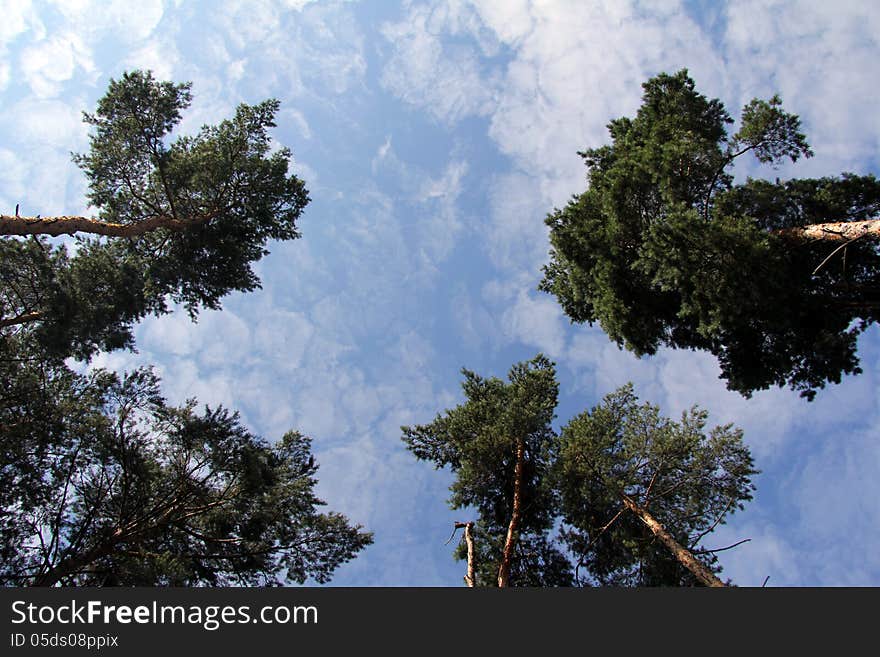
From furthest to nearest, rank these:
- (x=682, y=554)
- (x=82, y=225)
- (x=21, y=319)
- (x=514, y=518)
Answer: (x=514, y=518), (x=21, y=319), (x=82, y=225), (x=682, y=554)

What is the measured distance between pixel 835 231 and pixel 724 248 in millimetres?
2372

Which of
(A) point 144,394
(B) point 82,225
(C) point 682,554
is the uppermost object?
(B) point 82,225

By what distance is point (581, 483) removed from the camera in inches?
591

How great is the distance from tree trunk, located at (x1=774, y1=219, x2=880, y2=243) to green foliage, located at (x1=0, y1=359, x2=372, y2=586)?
575 inches

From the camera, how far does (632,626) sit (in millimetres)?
6562

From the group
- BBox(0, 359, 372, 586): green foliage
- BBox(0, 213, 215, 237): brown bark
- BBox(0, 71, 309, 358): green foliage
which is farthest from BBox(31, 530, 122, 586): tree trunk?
BBox(0, 213, 215, 237): brown bark

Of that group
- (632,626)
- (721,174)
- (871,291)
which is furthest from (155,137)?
(871,291)

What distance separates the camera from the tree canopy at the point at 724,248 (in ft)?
33.6

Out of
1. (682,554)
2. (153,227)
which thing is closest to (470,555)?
(682,554)

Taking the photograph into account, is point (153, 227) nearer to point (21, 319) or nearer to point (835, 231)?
point (21, 319)

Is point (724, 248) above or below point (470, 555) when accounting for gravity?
above

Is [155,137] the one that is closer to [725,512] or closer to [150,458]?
[150,458]

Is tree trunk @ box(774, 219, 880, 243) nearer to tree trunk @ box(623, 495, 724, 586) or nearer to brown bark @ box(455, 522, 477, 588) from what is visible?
tree trunk @ box(623, 495, 724, 586)

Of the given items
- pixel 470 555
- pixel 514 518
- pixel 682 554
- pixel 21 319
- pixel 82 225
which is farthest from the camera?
pixel 514 518
